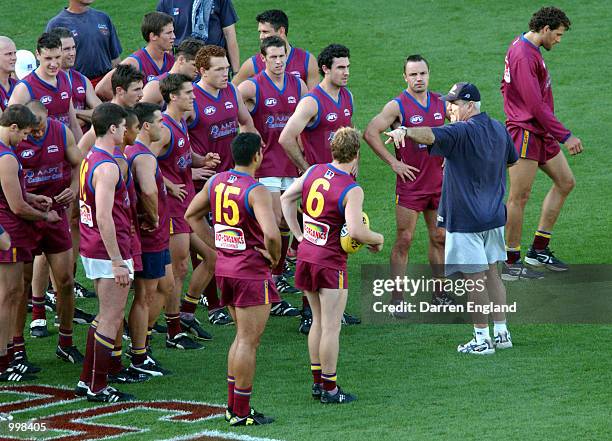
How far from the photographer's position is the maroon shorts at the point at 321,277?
26.4 ft

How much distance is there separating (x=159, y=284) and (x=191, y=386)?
907 mm

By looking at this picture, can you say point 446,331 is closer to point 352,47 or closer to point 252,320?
point 252,320

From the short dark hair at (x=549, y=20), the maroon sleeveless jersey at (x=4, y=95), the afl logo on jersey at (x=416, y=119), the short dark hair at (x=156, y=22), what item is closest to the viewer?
the maroon sleeveless jersey at (x=4, y=95)

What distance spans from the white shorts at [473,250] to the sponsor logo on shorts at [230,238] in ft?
7.45

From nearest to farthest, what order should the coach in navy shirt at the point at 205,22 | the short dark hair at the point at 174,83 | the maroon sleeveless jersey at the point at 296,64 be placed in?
the short dark hair at the point at 174,83
the maroon sleeveless jersey at the point at 296,64
the coach in navy shirt at the point at 205,22

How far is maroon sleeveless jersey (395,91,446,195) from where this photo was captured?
34.3 ft

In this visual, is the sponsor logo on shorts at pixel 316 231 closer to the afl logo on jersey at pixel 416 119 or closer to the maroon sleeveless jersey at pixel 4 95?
the afl logo on jersey at pixel 416 119

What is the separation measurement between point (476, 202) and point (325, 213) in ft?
5.51

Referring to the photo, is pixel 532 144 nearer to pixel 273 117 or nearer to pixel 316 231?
pixel 273 117

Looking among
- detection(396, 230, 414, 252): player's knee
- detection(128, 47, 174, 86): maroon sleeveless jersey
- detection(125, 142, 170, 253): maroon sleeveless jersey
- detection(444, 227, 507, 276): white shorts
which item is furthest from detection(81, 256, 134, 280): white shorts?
detection(128, 47, 174, 86): maroon sleeveless jersey

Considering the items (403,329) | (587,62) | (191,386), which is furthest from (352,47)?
(191,386)

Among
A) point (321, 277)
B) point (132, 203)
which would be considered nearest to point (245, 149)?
point (321, 277)

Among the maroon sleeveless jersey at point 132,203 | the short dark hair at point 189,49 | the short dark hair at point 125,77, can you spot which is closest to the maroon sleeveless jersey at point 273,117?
the short dark hair at point 189,49

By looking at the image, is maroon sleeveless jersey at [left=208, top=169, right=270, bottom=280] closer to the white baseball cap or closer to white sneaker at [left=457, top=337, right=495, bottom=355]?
white sneaker at [left=457, top=337, right=495, bottom=355]
